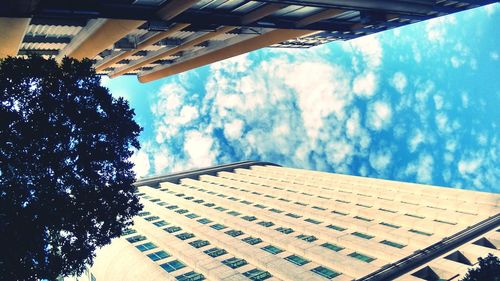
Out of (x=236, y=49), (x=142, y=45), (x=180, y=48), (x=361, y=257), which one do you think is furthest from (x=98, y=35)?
(x=361, y=257)

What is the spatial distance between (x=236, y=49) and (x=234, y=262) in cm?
1719

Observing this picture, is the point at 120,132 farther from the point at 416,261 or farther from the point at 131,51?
the point at 416,261

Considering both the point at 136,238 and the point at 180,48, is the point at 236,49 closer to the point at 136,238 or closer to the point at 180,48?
the point at 180,48

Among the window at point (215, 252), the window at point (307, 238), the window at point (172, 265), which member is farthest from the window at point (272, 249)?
the window at point (172, 265)

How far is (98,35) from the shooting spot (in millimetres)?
16641

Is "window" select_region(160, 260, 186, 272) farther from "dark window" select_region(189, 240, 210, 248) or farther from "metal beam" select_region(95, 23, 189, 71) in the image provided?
"metal beam" select_region(95, 23, 189, 71)

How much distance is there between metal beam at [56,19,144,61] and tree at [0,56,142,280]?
122 cm

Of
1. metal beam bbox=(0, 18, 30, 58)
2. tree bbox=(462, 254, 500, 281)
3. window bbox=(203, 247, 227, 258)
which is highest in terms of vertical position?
metal beam bbox=(0, 18, 30, 58)

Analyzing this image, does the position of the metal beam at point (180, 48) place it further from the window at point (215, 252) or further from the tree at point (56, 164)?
the window at point (215, 252)

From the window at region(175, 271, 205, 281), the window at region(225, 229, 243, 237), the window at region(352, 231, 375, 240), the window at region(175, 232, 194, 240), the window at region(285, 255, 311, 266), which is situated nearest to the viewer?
the window at region(175, 271, 205, 281)

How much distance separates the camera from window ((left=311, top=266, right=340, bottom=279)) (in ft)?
87.6

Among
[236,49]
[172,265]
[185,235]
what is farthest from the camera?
[185,235]

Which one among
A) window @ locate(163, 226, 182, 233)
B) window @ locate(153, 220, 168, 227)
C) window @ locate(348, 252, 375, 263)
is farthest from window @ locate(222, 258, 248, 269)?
window @ locate(153, 220, 168, 227)

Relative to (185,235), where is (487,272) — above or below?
above
